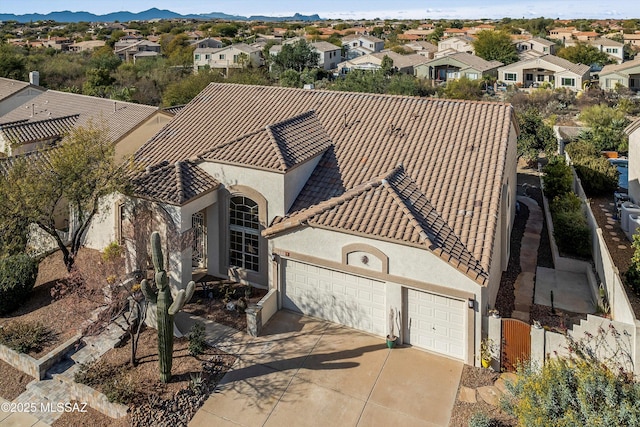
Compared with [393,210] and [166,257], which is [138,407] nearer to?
[166,257]

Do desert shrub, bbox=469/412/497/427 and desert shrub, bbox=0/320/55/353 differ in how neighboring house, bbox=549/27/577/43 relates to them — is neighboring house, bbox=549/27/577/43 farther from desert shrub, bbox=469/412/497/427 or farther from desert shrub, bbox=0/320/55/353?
desert shrub, bbox=0/320/55/353

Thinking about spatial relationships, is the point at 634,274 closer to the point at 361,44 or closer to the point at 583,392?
the point at 583,392

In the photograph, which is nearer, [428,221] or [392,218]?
[392,218]

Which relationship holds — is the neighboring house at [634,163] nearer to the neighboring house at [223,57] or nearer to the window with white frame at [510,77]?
the window with white frame at [510,77]

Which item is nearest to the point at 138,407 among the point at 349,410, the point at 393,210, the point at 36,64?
the point at 349,410

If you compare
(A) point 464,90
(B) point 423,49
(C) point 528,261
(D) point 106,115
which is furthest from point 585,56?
(D) point 106,115

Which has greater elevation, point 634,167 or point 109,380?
point 634,167

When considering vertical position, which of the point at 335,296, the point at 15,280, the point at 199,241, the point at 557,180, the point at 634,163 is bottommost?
the point at 335,296
